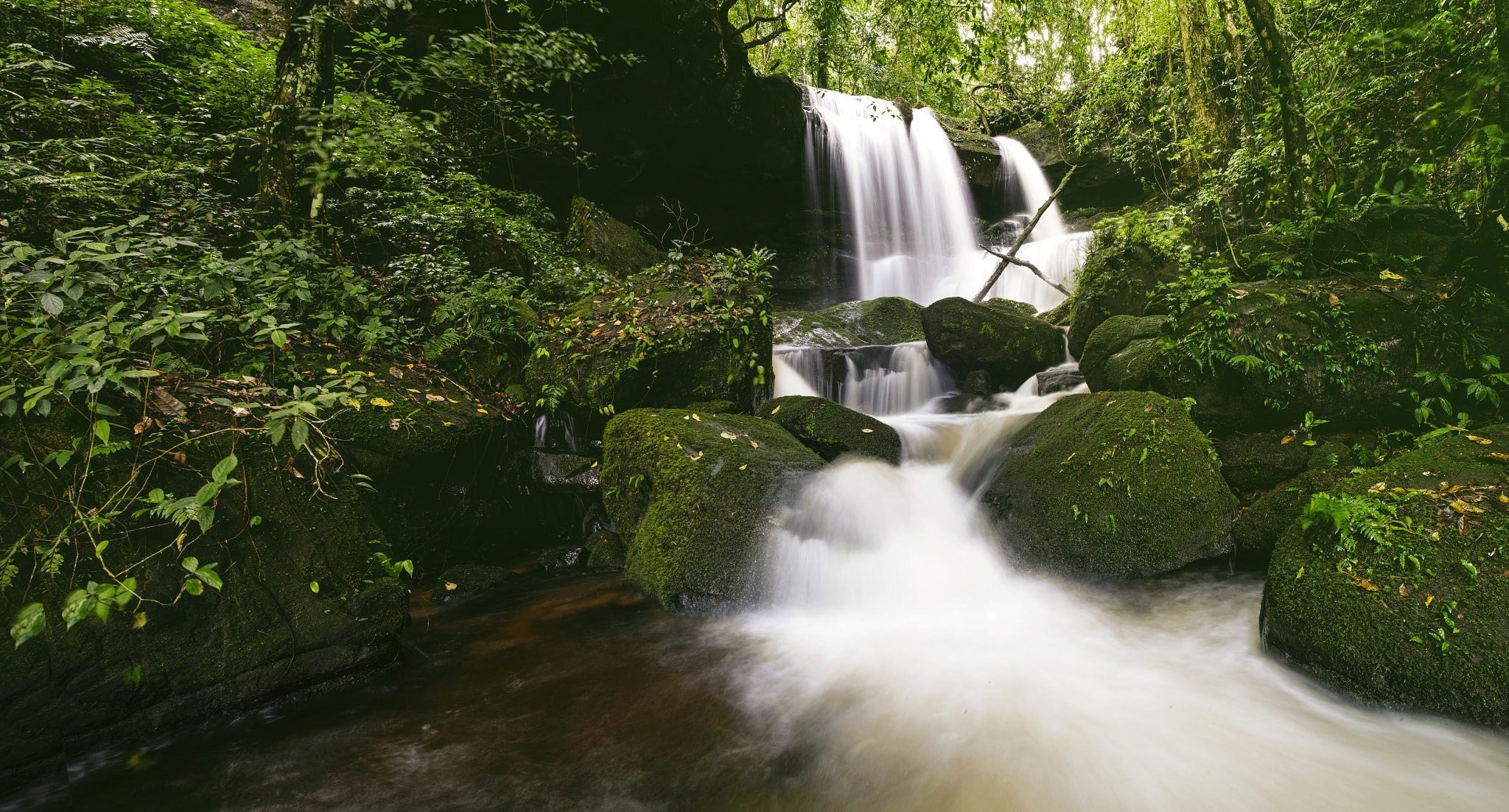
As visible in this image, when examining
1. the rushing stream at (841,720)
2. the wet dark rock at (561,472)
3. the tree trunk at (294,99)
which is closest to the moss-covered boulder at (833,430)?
the rushing stream at (841,720)

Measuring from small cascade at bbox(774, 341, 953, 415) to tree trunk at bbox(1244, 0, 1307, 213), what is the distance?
4.37 meters

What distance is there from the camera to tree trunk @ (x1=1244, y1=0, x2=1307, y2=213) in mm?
5418

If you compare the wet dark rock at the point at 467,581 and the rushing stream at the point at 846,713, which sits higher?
the wet dark rock at the point at 467,581

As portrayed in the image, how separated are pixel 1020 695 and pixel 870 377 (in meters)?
6.38

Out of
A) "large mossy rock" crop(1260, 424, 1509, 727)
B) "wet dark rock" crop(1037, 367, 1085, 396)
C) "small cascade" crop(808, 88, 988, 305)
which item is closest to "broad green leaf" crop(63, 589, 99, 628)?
"large mossy rock" crop(1260, 424, 1509, 727)

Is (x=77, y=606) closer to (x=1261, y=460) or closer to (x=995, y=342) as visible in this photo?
(x=1261, y=460)

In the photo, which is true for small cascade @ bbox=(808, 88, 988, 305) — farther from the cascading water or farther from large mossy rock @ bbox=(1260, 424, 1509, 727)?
large mossy rock @ bbox=(1260, 424, 1509, 727)

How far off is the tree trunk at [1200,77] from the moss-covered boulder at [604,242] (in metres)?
9.90

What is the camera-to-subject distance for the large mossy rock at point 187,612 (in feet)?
8.29

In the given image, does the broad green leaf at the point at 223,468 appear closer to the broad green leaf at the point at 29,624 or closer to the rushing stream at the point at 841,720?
the broad green leaf at the point at 29,624

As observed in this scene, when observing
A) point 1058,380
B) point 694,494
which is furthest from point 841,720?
point 1058,380

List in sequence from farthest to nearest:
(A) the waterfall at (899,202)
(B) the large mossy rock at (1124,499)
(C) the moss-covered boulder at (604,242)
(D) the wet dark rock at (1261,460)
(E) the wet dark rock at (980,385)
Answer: (A) the waterfall at (899,202) < (C) the moss-covered boulder at (604,242) < (E) the wet dark rock at (980,385) < (D) the wet dark rock at (1261,460) < (B) the large mossy rock at (1124,499)

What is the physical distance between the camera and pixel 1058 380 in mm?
7805

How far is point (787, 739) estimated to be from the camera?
288 centimetres
